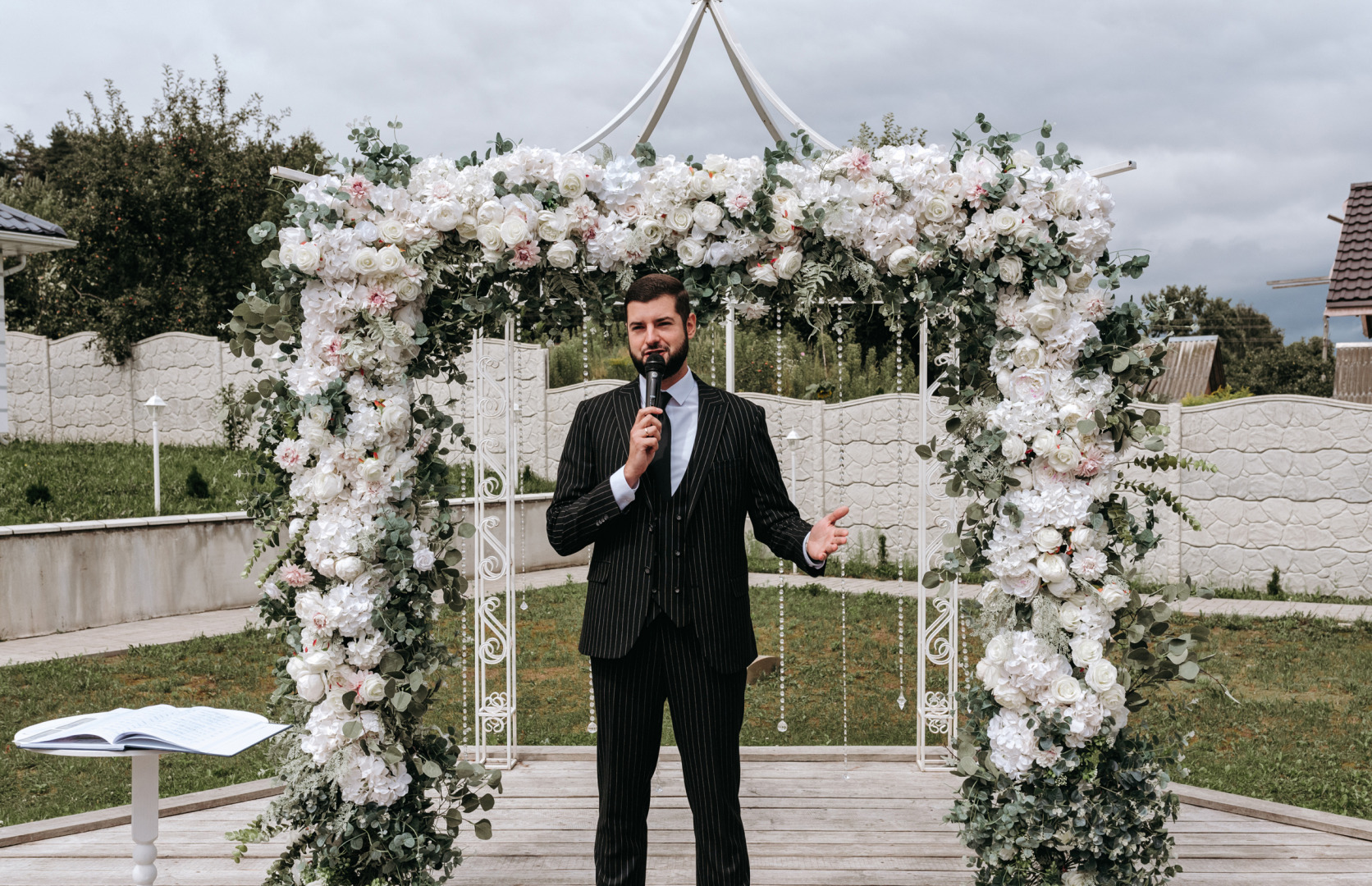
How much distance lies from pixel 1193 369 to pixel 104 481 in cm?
2930

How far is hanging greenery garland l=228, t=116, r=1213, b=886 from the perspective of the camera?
3.10 metres

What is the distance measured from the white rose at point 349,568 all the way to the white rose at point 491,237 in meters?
1.09

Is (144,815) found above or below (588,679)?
above

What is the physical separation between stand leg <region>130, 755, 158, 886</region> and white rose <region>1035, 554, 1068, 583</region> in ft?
8.90

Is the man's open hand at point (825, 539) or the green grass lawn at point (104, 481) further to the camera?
the green grass lawn at point (104, 481)

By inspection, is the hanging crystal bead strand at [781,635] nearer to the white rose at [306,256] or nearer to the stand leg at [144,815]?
the white rose at [306,256]

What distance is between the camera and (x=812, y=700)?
671cm

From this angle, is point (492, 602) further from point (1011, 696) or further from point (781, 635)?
point (1011, 696)

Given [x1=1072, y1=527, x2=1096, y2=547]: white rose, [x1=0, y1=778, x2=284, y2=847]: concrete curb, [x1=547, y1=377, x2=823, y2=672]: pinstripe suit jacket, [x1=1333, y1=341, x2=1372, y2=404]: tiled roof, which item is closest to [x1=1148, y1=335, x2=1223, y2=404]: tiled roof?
[x1=1333, y1=341, x2=1372, y2=404]: tiled roof

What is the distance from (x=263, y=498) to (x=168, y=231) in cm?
1542

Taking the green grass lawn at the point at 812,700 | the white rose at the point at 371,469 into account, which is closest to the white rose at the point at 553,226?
the white rose at the point at 371,469

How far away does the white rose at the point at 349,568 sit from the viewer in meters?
3.12

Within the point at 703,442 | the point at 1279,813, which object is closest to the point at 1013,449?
the point at 703,442

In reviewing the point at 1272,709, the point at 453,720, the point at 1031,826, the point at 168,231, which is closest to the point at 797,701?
the point at 453,720
